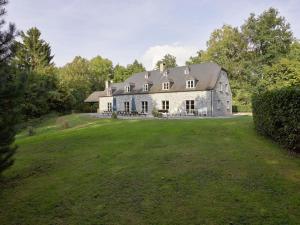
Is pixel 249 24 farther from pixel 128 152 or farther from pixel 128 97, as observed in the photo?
pixel 128 152

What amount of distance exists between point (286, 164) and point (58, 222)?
7.32 meters

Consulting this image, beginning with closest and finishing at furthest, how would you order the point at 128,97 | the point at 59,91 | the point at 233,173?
the point at 233,173 → the point at 128,97 → the point at 59,91

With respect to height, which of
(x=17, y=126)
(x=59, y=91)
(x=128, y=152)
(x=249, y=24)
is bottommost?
(x=128, y=152)

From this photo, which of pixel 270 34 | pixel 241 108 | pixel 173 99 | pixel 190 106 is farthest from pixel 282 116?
pixel 270 34

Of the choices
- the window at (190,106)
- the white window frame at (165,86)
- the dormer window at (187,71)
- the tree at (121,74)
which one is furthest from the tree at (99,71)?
the window at (190,106)

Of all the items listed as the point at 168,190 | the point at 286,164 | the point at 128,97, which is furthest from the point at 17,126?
the point at 128,97

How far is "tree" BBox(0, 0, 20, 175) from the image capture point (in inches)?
215

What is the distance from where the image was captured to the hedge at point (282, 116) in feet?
32.9

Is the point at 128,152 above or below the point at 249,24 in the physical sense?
below

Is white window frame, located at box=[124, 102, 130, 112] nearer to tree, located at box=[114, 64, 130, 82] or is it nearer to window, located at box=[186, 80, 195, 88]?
window, located at box=[186, 80, 195, 88]

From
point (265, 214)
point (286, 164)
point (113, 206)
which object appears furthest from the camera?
point (286, 164)

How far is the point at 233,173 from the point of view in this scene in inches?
324

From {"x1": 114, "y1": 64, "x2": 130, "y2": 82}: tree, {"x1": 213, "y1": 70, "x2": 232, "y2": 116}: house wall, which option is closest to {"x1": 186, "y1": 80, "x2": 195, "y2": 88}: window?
{"x1": 213, "y1": 70, "x2": 232, "y2": 116}: house wall

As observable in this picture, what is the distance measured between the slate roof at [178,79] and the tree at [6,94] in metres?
27.2
